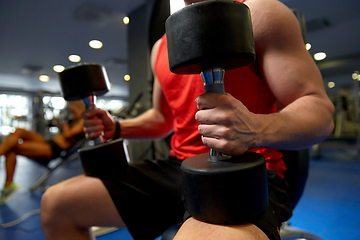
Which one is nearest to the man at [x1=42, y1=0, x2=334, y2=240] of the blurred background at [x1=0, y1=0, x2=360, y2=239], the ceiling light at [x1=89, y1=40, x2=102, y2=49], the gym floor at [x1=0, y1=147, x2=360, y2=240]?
the blurred background at [x1=0, y1=0, x2=360, y2=239]

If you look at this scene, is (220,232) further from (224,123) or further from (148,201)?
(148,201)

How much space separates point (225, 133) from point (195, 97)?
1.10ft

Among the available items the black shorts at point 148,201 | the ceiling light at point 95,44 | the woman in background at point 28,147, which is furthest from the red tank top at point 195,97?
the ceiling light at point 95,44

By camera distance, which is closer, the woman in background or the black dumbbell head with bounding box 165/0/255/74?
the black dumbbell head with bounding box 165/0/255/74

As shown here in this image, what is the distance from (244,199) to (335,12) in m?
4.98

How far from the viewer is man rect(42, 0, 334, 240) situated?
372 millimetres

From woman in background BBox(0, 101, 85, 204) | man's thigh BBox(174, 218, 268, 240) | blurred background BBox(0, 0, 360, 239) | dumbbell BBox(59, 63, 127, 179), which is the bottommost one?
woman in background BBox(0, 101, 85, 204)

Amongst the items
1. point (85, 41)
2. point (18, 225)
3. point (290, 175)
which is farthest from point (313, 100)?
point (85, 41)

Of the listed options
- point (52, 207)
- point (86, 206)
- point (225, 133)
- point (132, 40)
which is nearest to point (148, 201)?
point (86, 206)

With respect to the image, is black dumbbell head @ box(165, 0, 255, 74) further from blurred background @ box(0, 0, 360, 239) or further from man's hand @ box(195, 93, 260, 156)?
blurred background @ box(0, 0, 360, 239)

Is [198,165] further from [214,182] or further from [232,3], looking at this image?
[232,3]

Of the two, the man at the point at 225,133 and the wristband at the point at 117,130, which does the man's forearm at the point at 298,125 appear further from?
the wristband at the point at 117,130

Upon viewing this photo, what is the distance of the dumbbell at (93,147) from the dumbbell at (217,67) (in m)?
0.39

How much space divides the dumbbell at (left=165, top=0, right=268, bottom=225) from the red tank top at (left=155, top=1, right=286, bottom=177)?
0.20 m
